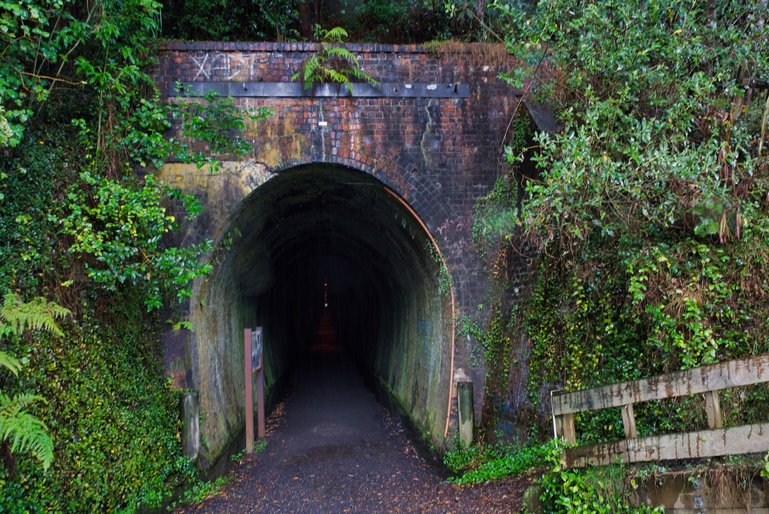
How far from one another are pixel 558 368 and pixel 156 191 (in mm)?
5393

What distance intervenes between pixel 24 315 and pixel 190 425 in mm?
3261

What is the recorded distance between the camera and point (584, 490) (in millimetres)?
4574

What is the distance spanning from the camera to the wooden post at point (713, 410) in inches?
148

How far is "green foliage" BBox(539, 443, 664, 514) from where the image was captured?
4320 millimetres

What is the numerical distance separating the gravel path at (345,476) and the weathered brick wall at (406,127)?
5.03 ft

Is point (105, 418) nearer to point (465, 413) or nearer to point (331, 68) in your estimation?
point (465, 413)

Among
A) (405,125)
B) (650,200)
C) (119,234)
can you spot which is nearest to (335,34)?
(405,125)

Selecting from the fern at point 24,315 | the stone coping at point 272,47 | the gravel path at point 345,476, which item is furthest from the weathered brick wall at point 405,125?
the fern at point 24,315

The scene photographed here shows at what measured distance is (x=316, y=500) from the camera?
6.60m

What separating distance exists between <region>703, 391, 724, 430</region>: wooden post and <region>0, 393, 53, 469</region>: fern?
5.07 m

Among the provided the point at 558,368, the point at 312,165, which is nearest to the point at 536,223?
the point at 558,368

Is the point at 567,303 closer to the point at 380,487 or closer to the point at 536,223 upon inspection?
the point at 536,223

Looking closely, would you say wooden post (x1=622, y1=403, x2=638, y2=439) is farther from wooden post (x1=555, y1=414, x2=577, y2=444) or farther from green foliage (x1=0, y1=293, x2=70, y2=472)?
green foliage (x1=0, y1=293, x2=70, y2=472)

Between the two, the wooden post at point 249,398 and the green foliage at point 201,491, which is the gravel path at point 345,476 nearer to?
the green foliage at point 201,491
